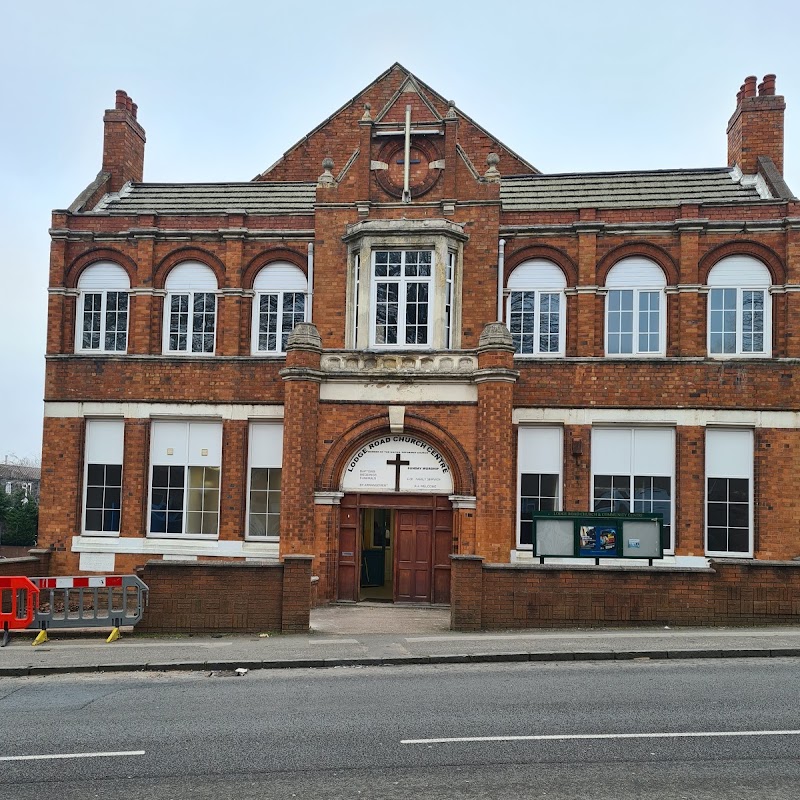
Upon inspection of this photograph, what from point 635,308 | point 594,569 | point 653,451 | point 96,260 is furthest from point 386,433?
point 96,260

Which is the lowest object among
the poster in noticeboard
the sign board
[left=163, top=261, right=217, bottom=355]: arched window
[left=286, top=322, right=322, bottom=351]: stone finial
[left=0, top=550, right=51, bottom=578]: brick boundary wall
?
[left=0, top=550, right=51, bottom=578]: brick boundary wall

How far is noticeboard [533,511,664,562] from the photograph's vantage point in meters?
15.3

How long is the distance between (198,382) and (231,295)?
2279mm

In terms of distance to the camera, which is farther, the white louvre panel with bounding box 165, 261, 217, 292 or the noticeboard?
the white louvre panel with bounding box 165, 261, 217, 292

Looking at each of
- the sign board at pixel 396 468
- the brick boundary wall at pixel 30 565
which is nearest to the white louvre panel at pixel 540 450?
the sign board at pixel 396 468

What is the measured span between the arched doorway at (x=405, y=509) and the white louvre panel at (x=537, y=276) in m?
4.93

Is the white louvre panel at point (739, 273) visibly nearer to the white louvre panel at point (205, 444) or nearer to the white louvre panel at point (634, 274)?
the white louvre panel at point (634, 274)

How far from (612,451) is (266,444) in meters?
8.10

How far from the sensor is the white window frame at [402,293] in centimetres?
1892

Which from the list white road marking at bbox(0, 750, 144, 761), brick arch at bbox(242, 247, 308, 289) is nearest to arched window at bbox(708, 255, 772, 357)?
brick arch at bbox(242, 247, 308, 289)

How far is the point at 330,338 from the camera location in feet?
64.4

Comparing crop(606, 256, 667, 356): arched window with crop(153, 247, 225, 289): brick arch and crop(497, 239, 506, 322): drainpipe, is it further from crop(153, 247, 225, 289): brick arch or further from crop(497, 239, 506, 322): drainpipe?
crop(153, 247, 225, 289): brick arch

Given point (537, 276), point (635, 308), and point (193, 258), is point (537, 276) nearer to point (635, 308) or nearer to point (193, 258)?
point (635, 308)

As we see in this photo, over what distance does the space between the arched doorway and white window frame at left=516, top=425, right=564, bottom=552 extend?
7.94 feet
